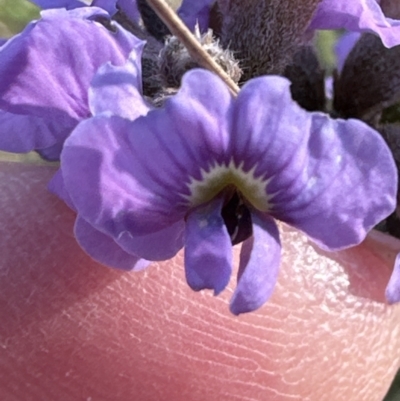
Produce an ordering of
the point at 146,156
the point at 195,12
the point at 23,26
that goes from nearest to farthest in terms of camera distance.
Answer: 1. the point at 146,156
2. the point at 195,12
3. the point at 23,26

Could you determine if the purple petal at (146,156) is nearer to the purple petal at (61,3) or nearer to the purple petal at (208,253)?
the purple petal at (208,253)

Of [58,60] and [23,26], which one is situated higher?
[58,60]

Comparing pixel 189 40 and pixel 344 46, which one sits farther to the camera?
pixel 344 46

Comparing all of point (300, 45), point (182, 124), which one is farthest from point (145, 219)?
point (300, 45)

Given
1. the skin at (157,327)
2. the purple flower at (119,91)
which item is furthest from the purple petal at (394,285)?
the purple flower at (119,91)

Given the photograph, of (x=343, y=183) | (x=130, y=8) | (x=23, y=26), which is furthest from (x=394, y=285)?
(x=23, y=26)

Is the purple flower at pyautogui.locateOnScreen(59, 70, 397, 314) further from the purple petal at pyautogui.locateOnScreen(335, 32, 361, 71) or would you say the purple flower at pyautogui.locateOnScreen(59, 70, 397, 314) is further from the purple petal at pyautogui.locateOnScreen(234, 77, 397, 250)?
the purple petal at pyautogui.locateOnScreen(335, 32, 361, 71)

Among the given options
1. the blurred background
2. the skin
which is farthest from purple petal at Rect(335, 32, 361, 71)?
the skin

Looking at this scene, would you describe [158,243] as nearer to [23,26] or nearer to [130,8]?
[130,8]
